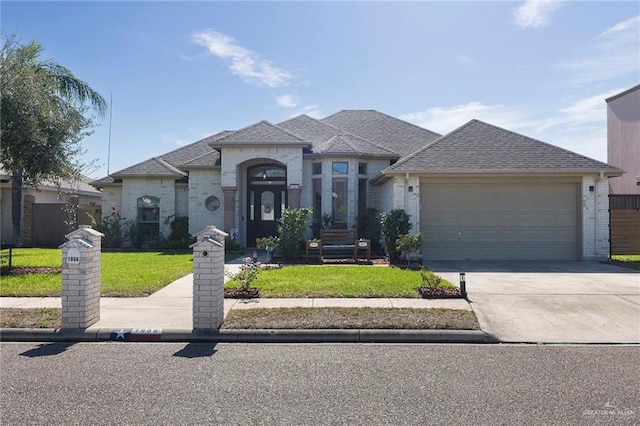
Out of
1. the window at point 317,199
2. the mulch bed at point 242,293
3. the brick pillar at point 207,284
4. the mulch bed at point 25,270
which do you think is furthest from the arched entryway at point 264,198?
the brick pillar at point 207,284

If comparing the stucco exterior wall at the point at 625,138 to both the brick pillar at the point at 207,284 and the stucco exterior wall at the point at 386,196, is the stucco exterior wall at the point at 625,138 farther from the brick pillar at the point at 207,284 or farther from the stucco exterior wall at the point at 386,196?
the brick pillar at the point at 207,284

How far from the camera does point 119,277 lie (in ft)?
35.1

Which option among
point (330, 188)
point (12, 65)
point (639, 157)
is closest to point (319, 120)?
point (330, 188)

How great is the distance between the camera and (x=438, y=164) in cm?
1412

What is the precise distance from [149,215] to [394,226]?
39.0ft

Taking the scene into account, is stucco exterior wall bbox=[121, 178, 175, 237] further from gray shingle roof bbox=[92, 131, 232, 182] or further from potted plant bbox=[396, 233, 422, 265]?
potted plant bbox=[396, 233, 422, 265]

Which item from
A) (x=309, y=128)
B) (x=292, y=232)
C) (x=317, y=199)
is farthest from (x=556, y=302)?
(x=309, y=128)

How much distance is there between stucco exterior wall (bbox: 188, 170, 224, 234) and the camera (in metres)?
18.6

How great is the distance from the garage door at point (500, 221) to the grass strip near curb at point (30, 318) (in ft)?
36.0

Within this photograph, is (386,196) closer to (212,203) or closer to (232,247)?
(232,247)

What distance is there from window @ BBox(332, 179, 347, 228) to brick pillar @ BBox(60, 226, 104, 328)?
11424mm

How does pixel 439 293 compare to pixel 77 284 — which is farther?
pixel 439 293

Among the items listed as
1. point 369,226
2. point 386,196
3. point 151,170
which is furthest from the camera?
point 151,170

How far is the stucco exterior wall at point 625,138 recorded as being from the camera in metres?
22.9
